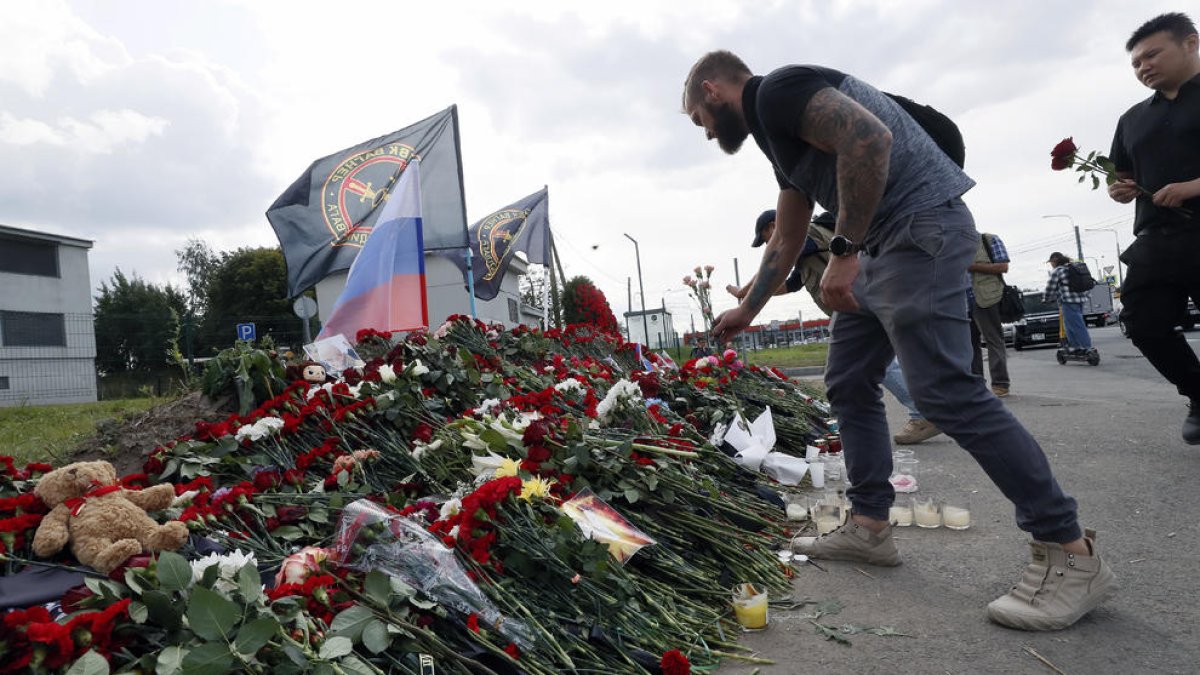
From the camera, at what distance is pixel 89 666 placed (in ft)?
4.05

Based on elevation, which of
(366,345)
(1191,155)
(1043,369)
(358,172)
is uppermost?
A: (358,172)

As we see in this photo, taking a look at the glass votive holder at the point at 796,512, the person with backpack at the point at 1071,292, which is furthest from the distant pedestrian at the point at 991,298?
the glass votive holder at the point at 796,512

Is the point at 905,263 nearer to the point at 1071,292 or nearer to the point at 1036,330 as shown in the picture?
the point at 1071,292

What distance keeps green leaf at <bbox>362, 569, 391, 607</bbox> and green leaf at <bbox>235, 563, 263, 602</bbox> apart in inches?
9.2

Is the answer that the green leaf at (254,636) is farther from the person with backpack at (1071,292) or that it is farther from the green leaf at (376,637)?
the person with backpack at (1071,292)

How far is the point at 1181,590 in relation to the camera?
1932mm

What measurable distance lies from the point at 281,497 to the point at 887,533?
2.20 m

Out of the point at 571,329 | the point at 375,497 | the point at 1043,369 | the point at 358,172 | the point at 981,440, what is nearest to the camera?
the point at 981,440

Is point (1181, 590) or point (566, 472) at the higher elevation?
point (566, 472)

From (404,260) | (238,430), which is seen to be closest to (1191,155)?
(238,430)

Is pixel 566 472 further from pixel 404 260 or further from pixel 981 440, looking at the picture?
pixel 404 260

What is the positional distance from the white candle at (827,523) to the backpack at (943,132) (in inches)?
57.1

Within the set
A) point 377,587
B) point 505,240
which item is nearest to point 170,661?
point 377,587

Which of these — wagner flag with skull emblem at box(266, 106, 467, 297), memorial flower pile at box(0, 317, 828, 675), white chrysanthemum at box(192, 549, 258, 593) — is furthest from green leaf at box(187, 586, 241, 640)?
wagner flag with skull emblem at box(266, 106, 467, 297)
